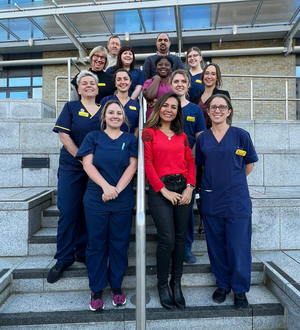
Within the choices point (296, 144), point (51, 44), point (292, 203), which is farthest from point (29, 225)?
point (51, 44)

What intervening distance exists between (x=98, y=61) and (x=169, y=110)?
1377 mm

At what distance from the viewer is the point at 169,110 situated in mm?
2271

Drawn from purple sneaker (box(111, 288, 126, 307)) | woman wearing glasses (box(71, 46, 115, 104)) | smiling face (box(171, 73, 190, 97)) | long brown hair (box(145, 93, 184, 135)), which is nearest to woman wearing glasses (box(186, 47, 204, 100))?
smiling face (box(171, 73, 190, 97))

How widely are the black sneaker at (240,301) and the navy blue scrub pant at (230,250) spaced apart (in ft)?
0.18

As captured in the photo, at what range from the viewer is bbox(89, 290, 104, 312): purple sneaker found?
222 centimetres

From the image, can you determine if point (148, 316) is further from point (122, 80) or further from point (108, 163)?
point (122, 80)

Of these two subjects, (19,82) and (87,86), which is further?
(19,82)

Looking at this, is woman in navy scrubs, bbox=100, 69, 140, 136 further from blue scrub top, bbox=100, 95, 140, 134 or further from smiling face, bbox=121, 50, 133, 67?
smiling face, bbox=121, 50, 133, 67

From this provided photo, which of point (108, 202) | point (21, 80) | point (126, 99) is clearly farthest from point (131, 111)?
point (21, 80)

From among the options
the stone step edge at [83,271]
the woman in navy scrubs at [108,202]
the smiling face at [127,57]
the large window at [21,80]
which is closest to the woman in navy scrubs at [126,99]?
the woman in navy scrubs at [108,202]

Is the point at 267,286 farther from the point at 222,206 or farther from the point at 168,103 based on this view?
the point at 168,103

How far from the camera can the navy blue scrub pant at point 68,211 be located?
8.21 ft

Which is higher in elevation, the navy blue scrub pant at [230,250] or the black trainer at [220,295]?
the navy blue scrub pant at [230,250]

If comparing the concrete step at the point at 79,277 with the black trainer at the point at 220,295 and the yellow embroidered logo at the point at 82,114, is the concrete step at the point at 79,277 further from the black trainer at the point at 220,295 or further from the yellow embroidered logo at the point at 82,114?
the yellow embroidered logo at the point at 82,114
